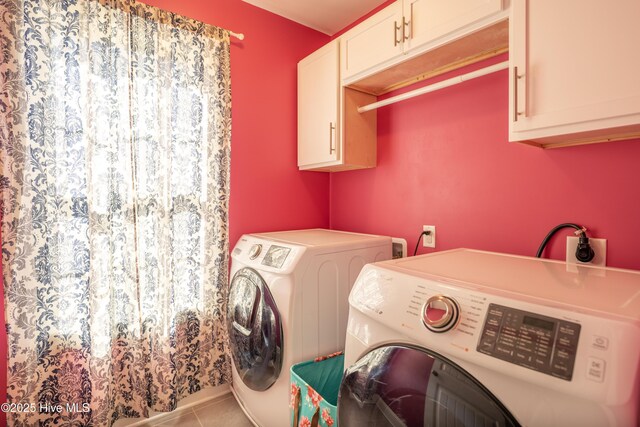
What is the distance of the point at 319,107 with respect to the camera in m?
2.10

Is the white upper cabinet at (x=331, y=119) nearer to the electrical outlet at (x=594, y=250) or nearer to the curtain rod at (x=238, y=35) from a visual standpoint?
the curtain rod at (x=238, y=35)

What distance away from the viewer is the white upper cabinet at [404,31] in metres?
1.30

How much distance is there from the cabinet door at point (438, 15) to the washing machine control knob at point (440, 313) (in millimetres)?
1138

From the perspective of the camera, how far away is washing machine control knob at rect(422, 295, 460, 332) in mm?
743

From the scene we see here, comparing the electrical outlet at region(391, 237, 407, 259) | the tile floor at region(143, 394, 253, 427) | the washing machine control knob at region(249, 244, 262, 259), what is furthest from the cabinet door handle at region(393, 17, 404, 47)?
the tile floor at region(143, 394, 253, 427)

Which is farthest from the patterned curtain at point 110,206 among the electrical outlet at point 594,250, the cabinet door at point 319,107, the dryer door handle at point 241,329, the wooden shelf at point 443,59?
the electrical outlet at point 594,250

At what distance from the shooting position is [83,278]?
5.03ft

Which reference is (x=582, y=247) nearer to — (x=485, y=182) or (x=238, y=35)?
(x=485, y=182)

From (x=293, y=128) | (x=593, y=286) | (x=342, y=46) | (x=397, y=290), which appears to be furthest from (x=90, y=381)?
(x=342, y=46)

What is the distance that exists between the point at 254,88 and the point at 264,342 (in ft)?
5.37

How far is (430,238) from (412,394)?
3.88 feet

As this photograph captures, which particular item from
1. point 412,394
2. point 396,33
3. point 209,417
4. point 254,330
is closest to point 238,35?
point 396,33

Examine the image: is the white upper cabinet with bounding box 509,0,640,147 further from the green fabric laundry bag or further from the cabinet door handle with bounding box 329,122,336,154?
the green fabric laundry bag

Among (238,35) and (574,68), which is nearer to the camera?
(574,68)
